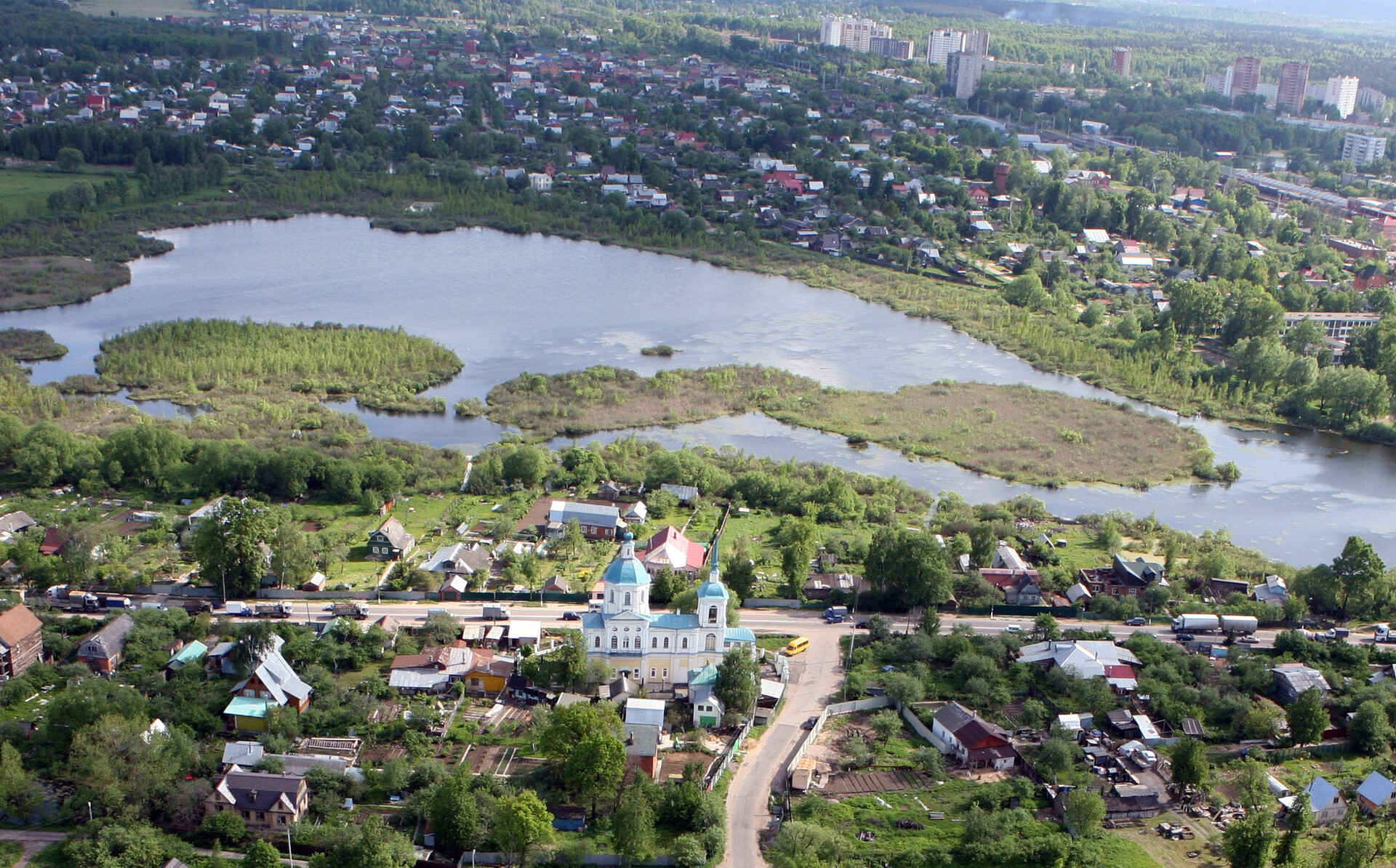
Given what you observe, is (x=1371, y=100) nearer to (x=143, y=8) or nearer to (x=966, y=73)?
(x=966, y=73)

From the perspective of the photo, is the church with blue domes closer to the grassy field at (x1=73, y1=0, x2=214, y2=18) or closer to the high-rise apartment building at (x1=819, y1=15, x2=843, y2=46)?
the high-rise apartment building at (x1=819, y1=15, x2=843, y2=46)

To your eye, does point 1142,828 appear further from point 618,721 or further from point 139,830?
point 139,830

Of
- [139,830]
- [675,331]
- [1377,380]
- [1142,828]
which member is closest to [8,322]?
[675,331]

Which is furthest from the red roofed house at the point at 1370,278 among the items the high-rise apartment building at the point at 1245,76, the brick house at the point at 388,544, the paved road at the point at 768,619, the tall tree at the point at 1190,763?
the high-rise apartment building at the point at 1245,76

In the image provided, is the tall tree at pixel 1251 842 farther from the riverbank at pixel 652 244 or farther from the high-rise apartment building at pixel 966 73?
the high-rise apartment building at pixel 966 73

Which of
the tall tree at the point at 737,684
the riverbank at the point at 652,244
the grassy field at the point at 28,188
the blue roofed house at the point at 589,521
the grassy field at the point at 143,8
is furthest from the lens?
the grassy field at the point at 143,8

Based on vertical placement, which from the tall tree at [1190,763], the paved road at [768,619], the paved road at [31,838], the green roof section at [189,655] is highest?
the tall tree at [1190,763]
